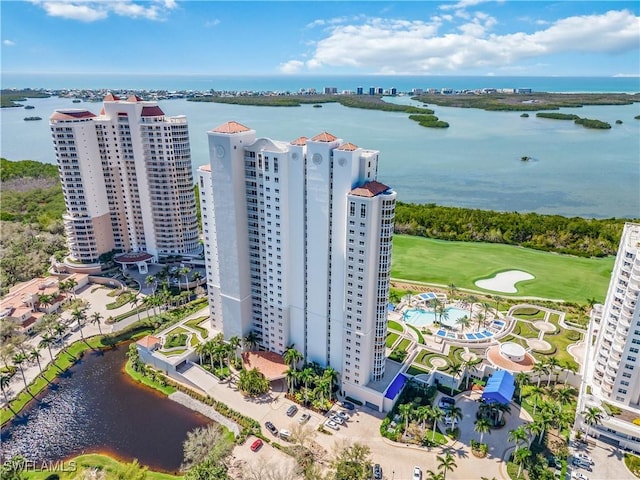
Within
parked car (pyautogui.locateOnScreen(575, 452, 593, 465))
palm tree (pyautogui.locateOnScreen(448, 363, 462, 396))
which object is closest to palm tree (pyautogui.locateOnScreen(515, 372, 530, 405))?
palm tree (pyautogui.locateOnScreen(448, 363, 462, 396))

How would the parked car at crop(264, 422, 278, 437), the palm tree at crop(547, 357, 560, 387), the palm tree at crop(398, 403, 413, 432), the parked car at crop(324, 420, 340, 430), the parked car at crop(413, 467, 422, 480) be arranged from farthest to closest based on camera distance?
1. the palm tree at crop(547, 357, 560, 387)
2. the parked car at crop(324, 420, 340, 430)
3. the parked car at crop(264, 422, 278, 437)
4. the palm tree at crop(398, 403, 413, 432)
5. the parked car at crop(413, 467, 422, 480)

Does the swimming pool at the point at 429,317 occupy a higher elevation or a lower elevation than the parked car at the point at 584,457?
higher

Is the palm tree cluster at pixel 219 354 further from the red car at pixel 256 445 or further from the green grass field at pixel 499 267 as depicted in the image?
the green grass field at pixel 499 267

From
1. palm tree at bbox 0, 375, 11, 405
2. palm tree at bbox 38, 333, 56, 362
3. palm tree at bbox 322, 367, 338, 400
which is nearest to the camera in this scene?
palm tree at bbox 322, 367, 338, 400

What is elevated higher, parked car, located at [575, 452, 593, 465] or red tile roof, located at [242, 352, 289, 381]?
red tile roof, located at [242, 352, 289, 381]

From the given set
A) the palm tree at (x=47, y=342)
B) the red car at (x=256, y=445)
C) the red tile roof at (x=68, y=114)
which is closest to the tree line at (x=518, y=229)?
the red car at (x=256, y=445)

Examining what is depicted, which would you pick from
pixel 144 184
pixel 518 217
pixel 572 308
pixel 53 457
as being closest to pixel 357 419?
pixel 53 457

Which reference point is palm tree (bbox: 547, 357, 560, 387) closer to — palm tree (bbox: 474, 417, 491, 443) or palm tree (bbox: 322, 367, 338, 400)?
palm tree (bbox: 474, 417, 491, 443)
